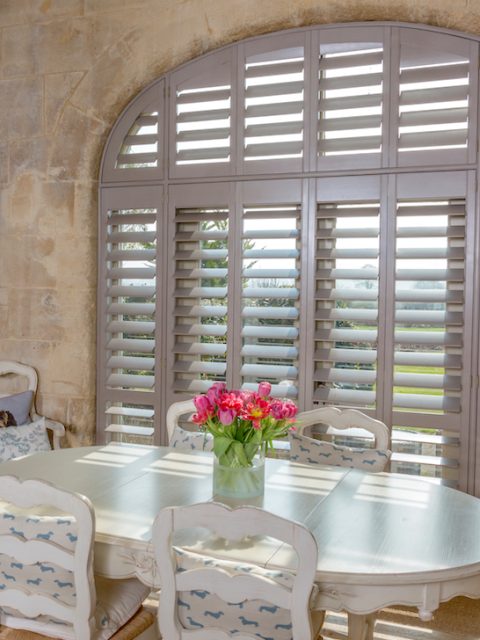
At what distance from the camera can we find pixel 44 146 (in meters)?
4.05

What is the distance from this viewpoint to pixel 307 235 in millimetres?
3539

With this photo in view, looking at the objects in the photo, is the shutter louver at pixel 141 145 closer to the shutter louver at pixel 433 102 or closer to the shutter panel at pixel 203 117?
the shutter panel at pixel 203 117

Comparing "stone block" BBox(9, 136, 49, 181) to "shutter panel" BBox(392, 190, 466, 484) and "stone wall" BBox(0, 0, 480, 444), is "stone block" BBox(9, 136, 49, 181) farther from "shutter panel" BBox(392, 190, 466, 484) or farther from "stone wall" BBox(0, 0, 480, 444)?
"shutter panel" BBox(392, 190, 466, 484)

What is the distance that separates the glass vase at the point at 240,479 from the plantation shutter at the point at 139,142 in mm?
2035

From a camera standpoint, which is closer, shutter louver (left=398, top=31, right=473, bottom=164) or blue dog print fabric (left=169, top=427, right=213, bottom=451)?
blue dog print fabric (left=169, top=427, right=213, bottom=451)

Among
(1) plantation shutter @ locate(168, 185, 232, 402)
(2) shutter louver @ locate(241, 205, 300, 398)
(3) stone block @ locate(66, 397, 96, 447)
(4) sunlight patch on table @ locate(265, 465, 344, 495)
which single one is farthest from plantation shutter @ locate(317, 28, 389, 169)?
(3) stone block @ locate(66, 397, 96, 447)

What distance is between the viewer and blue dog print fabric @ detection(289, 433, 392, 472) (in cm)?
280

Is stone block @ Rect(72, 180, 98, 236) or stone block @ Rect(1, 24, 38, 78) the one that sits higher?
stone block @ Rect(1, 24, 38, 78)

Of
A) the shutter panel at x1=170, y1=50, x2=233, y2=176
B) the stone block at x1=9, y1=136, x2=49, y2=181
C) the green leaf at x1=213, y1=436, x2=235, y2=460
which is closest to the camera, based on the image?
the green leaf at x1=213, y1=436, x2=235, y2=460

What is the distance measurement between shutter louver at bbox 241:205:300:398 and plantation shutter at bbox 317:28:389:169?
37 centimetres

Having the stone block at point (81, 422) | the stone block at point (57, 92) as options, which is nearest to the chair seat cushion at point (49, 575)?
the stone block at point (81, 422)

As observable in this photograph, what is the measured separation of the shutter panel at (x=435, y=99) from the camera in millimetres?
3271

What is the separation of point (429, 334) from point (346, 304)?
0.45 metres

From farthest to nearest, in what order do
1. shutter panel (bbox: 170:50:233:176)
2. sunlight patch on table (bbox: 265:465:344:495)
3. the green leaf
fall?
shutter panel (bbox: 170:50:233:176) → sunlight patch on table (bbox: 265:465:344:495) → the green leaf
